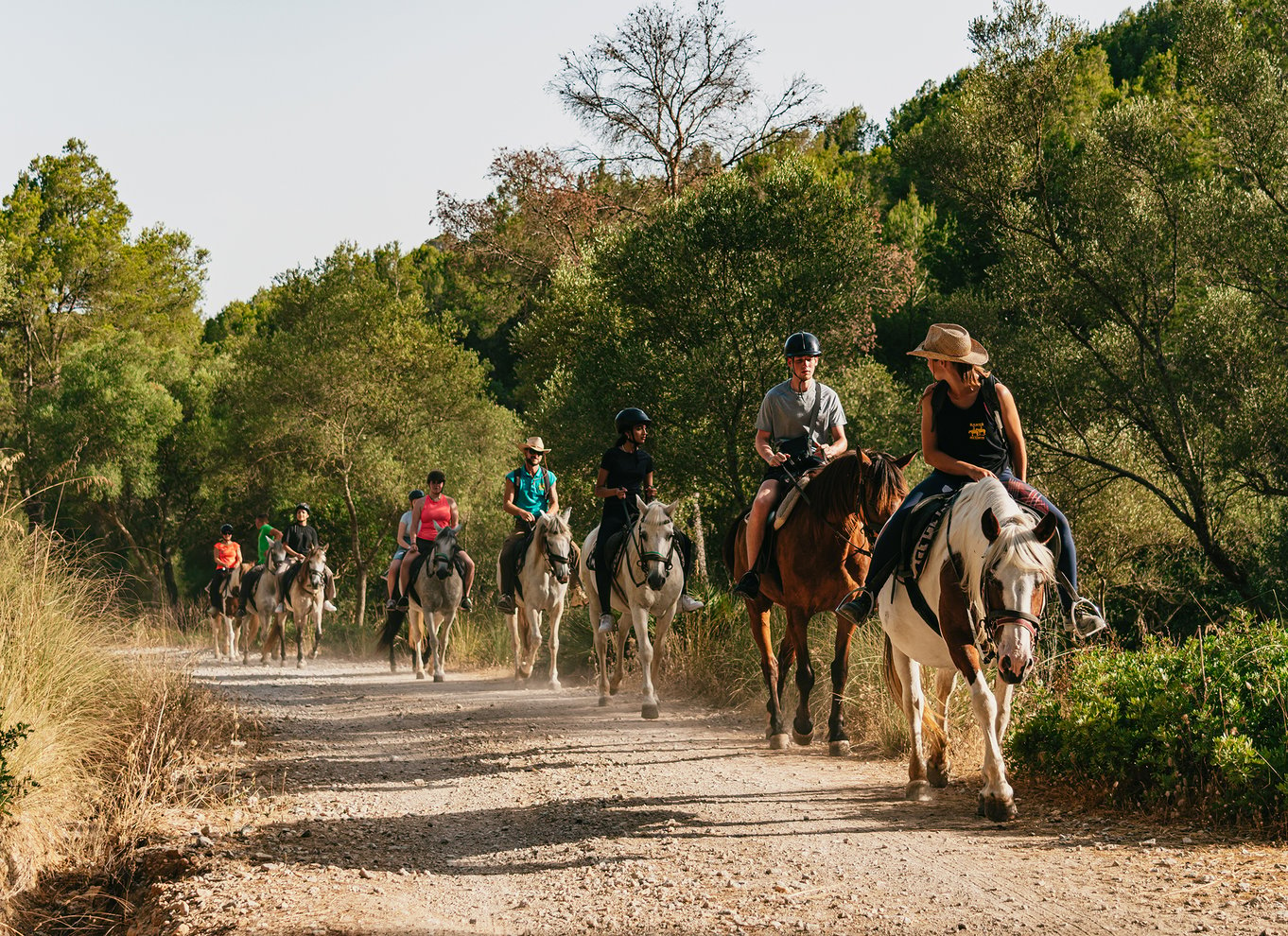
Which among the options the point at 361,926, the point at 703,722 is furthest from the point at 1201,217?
the point at 361,926

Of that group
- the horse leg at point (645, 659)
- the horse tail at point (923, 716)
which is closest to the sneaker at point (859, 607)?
the horse tail at point (923, 716)

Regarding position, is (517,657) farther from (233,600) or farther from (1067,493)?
(233,600)

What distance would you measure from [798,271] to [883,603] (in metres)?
13.2

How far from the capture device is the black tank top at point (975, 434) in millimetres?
7172

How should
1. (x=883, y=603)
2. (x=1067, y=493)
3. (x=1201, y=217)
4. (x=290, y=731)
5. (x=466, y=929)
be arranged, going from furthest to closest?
(x=1067, y=493)
(x=1201, y=217)
(x=290, y=731)
(x=883, y=603)
(x=466, y=929)

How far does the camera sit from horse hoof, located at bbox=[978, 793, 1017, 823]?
21.5 feet

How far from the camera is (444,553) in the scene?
59.9 ft

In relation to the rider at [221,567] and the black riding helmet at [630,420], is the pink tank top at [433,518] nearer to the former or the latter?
the black riding helmet at [630,420]

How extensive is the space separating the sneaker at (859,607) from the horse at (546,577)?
27.2 feet

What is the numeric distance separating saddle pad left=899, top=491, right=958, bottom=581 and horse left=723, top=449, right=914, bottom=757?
1517 millimetres

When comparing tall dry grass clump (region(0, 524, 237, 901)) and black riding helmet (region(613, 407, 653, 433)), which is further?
black riding helmet (region(613, 407, 653, 433))

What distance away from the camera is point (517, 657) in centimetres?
1741

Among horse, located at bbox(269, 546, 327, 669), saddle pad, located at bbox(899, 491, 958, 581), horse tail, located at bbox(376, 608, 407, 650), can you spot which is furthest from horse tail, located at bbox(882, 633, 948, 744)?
horse, located at bbox(269, 546, 327, 669)

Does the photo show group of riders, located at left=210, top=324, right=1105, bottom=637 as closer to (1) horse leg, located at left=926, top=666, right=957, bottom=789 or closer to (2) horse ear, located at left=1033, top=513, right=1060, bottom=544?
(2) horse ear, located at left=1033, top=513, right=1060, bottom=544
